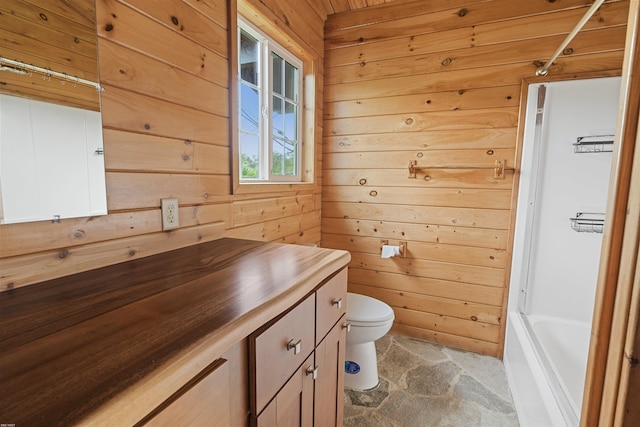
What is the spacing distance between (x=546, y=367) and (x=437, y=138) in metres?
1.41

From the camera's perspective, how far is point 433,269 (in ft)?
7.21

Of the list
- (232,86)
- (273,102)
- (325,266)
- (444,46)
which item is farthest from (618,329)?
(444,46)

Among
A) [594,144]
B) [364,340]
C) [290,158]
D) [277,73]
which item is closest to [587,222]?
[594,144]

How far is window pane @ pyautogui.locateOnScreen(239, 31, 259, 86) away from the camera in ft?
5.71

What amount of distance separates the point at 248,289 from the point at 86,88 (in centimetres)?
72

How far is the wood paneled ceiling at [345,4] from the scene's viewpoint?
216cm

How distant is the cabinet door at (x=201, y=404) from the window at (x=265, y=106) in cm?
123

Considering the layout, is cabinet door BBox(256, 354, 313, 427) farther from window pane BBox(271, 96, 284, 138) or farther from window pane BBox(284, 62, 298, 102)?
window pane BBox(284, 62, 298, 102)

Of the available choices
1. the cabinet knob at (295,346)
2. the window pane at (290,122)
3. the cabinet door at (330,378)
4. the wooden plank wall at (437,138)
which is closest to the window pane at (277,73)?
the window pane at (290,122)

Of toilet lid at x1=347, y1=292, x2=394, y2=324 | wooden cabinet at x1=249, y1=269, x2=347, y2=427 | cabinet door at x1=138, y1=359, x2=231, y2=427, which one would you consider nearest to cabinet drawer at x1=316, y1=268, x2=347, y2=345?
wooden cabinet at x1=249, y1=269, x2=347, y2=427

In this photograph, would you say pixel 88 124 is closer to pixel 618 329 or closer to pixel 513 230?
pixel 618 329

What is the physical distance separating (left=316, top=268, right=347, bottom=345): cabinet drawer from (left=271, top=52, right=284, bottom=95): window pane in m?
1.36

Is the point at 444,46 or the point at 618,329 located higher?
the point at 444,46

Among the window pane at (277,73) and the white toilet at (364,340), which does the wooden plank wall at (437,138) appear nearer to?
the window pane at (277,73)
